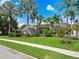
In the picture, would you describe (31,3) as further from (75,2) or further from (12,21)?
(75,2)

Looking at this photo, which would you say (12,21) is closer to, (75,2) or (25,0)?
(25,0)

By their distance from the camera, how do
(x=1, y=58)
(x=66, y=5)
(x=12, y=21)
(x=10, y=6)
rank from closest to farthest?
(x=1, y=58), (x=66, y=5), (x=10, y=6), (x=12, y=21)

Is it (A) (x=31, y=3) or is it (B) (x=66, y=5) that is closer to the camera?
(B) (x=66, y=5)

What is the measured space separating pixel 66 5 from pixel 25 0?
36.5 meters

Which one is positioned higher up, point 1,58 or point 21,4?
point 21,4

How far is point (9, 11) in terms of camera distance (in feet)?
307

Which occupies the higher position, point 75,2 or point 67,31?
point 75,2

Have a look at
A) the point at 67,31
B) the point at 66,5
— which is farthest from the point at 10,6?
the point at 66,5

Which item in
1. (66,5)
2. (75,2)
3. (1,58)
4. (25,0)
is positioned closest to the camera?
(1,58)

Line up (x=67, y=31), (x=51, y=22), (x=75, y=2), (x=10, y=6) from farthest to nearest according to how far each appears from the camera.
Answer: (x=51, y=22) → (x=10, y=6) → (x=67, y=31) → (x=75, y=2)

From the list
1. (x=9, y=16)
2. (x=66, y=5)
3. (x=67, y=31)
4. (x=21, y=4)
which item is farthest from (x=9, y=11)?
(x=66, y=5)

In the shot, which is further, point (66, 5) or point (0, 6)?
point (0, 6)

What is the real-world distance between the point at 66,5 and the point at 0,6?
59.2m

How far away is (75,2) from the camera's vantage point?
38.1 m
